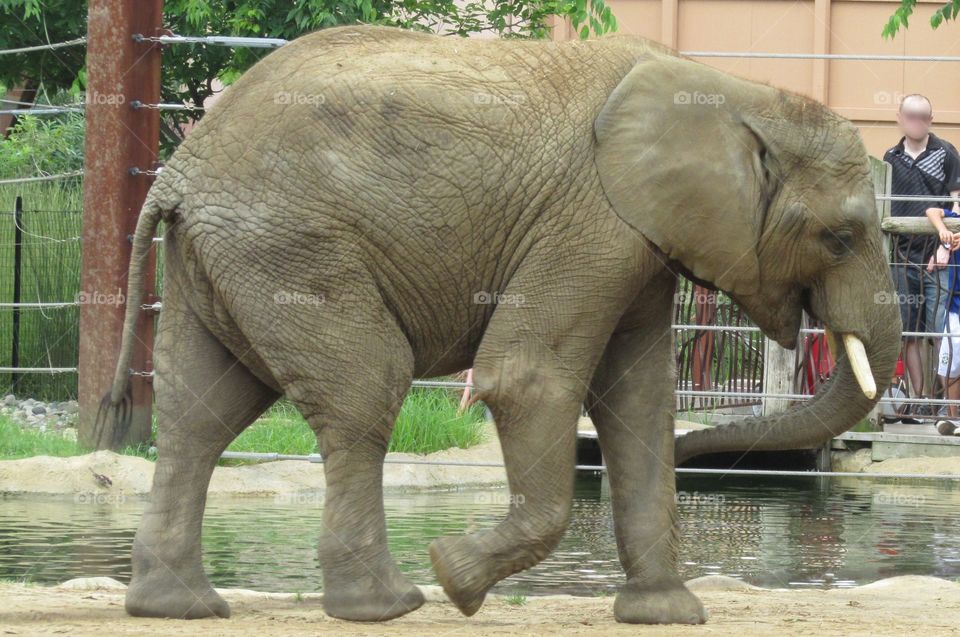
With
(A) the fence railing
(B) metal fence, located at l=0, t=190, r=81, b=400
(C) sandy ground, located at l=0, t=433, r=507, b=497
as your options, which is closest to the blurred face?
(A) the fence railing

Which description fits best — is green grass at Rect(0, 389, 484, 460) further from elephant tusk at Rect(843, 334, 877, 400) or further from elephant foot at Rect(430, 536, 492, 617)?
elephant tusk at Rect(843, 334, 877, 400)

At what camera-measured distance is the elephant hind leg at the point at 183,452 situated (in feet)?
19.7

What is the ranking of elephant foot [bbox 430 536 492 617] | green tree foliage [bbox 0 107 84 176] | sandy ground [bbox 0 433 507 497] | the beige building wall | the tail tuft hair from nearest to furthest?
elephant foot [bbox 430 536 492 617] < sandy ground [bbox 0 433 507 497] < the tail tuft hair < green tree foliage [bbox 0 107 84 176] < the beige building wall

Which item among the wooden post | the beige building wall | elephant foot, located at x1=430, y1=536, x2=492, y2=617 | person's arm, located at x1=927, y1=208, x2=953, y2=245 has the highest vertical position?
the beige building wall

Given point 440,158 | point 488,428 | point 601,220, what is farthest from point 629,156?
point 488,428

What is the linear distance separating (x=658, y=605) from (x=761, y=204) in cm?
144

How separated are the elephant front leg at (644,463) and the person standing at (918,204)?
17.8 ft

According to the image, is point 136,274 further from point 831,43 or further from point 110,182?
point 831,43

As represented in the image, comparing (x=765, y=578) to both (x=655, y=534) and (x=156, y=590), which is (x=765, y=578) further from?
(x=156, y=590)

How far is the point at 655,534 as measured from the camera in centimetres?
608

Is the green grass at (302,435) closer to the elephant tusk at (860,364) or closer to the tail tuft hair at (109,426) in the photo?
the tail tuft hair at (109,426)

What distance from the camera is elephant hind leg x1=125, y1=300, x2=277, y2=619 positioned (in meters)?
6.00

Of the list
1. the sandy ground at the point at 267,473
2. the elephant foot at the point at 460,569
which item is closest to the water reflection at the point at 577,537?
the sandy ground at the point at 267,473

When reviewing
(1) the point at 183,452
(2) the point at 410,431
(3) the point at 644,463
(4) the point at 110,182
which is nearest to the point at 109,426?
(4) the point at 110,182
